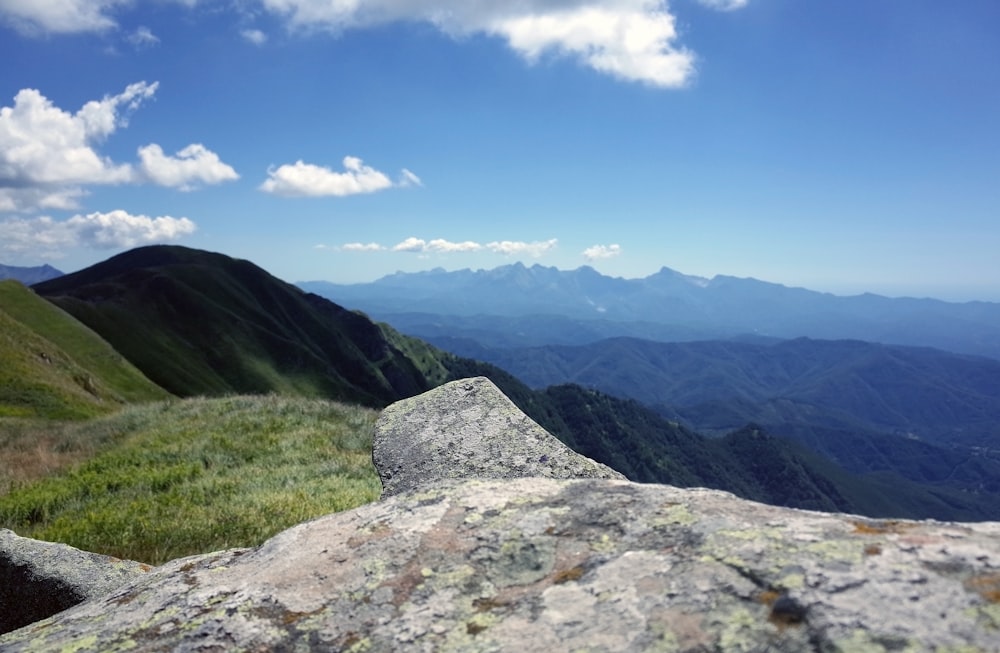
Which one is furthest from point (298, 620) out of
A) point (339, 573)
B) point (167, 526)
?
point (167, 526)

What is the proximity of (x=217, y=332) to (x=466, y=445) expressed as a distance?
16173 cm

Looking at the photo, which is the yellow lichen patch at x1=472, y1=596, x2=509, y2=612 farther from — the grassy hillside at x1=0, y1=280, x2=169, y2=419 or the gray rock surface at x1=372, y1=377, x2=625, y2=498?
the grassy hillside at x1=0, y1=280, x2=169, y2=419

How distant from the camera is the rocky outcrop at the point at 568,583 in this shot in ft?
9.48

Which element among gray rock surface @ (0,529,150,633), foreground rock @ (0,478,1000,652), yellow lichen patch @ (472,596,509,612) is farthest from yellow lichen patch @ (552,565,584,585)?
gray rock surface @ (0,529,150,633)

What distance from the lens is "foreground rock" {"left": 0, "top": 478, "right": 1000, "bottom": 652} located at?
9.48ft

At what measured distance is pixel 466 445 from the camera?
8.34 metres

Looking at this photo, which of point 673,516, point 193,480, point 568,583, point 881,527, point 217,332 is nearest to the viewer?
point 881,527

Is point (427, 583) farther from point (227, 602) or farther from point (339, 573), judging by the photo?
point (227, 602)

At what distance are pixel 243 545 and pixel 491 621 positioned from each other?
863 centimetres

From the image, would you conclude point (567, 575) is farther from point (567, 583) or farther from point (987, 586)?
point (987, 586)

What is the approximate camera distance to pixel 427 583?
4.13m

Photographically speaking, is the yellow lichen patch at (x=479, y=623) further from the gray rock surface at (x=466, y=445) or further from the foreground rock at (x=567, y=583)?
the gray rock surface at (x=466, y=445)

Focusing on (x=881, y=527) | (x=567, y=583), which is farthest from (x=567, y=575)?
(x=881, y=527)

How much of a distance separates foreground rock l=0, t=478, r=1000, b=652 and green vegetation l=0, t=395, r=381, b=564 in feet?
22.9
